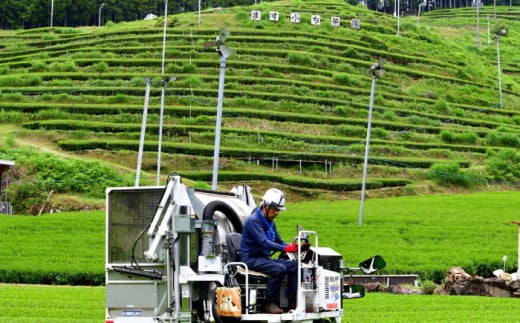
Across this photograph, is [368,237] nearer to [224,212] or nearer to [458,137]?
[224,212]

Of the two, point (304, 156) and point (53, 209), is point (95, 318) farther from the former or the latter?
point (304, 156)

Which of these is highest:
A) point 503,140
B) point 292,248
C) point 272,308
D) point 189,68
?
point 189,68

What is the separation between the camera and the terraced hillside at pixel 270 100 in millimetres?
61281

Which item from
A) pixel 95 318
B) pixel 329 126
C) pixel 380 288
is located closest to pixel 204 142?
pixel 329 126

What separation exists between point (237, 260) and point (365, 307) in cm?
983

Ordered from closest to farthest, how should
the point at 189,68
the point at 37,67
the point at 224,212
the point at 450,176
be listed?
the point at 224,212 → the point at 450,176 → the point at 189,68 → the point at 37,67

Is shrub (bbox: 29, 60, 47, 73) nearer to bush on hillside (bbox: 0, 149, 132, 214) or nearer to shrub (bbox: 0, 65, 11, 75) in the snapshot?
shrub (bbox: 0, 65, 11, 75)

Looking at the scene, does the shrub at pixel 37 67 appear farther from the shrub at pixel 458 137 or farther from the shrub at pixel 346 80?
Result: the shrub at pixel 458 137

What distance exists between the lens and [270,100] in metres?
75.1

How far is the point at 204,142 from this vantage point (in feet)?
208

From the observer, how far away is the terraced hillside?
61.3m

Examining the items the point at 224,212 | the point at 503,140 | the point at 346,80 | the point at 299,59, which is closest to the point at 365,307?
the point at 224,212

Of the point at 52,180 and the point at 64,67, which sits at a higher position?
the point at 64,67

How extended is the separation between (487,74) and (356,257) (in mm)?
71573
